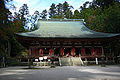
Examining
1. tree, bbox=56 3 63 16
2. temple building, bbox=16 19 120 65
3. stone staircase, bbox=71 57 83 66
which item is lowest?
stone staircase, bbox=71 57 83 66

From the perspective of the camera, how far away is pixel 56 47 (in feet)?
65.6

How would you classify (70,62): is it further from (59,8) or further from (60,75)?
(59,8)

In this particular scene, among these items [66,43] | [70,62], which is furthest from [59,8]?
[70,62]

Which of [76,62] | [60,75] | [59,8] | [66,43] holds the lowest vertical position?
[76,62]

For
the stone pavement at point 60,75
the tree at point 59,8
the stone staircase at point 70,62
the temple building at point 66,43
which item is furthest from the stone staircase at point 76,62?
the tree at point 59,8

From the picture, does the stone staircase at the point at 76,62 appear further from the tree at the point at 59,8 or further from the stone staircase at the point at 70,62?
the tree at the point at 59,8

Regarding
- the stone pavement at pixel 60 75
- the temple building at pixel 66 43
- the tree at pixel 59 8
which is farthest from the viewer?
the tree at pixel 59 8

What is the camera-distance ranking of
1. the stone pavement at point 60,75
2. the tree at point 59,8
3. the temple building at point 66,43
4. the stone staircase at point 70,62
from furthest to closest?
the tree at point 59,8
the temple building at point 66,43
the stone staircase at point 70,62
the stone pavement at point 60,75

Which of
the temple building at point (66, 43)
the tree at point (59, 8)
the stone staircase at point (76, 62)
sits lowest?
the stone staircase at point (76, 62)

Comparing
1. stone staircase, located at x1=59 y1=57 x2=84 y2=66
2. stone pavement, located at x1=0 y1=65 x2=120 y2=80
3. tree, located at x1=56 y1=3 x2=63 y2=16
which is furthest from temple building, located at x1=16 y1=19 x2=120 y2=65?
tree, located at x1=56 y1=3 x2=63 y2=16

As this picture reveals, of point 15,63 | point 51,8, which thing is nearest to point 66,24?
point 15,63

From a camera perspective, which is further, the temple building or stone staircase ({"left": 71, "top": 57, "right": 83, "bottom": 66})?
the temple building

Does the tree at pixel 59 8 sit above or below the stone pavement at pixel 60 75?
above

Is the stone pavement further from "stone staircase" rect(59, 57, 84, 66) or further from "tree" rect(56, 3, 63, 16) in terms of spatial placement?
"tree" rect(56, 3, 63, 16)
